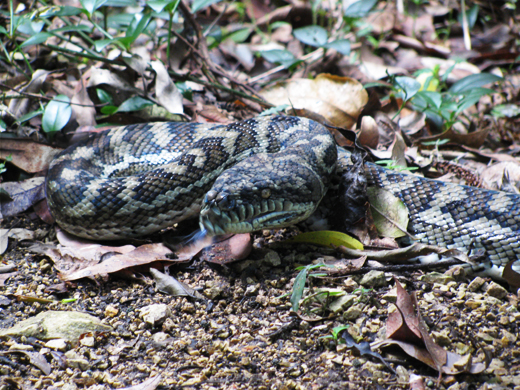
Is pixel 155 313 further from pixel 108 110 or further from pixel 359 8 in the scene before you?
pixel 359 8

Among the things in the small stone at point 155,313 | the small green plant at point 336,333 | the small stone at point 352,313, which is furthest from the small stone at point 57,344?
the small stone at point 352,313

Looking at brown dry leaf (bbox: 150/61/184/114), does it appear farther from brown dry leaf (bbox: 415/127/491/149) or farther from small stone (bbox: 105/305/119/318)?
brown dry leaf (bbox: 415/127/491/149)

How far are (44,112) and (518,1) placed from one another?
291 inches

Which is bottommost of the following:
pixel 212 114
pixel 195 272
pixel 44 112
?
pixel 195 272

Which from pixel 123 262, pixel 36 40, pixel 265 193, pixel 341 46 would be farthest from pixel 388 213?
pixel 36 40

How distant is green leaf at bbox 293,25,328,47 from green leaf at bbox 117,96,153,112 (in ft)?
7.45

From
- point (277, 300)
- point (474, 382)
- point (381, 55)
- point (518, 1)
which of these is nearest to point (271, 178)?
point (277, 300)

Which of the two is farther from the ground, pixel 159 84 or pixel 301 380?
pixel 159 84

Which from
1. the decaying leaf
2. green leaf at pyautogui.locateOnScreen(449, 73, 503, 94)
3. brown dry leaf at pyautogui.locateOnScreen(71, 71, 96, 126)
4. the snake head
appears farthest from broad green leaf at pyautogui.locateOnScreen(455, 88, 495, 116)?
brown dry leaf at pyautogui.locateOnScreen(71, 71, 96, 126)

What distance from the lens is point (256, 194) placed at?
307 cm

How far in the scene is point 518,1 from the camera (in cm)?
733

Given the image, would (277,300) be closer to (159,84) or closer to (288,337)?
(288,337)

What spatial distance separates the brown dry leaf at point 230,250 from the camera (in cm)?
328

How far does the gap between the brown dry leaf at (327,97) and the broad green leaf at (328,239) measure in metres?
1.71
